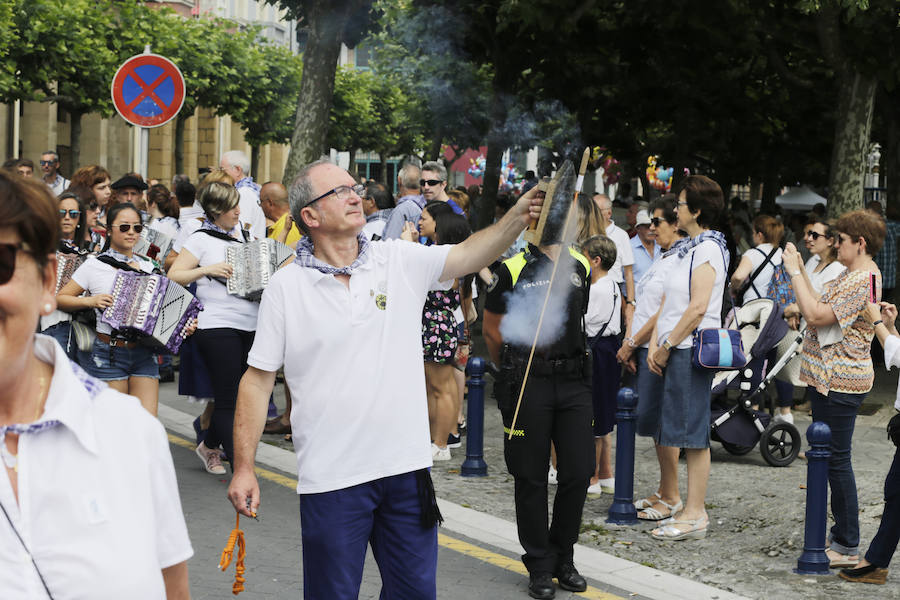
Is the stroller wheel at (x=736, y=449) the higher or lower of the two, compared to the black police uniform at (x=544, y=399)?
lower

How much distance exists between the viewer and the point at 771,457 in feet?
29.1

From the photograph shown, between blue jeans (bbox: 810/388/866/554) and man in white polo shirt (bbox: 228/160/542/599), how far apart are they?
3.01 m

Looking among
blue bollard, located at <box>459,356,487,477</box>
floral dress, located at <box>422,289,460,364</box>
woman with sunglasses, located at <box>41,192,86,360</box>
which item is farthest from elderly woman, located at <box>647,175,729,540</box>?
woman with sunglasses, located at <box>41,192,86,360</box>

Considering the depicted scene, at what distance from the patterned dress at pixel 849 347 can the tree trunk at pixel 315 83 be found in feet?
34.9

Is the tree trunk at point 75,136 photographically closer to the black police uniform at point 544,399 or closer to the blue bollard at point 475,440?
the blue bollard at point 475,440

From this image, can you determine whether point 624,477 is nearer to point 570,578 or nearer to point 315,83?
point 570,578

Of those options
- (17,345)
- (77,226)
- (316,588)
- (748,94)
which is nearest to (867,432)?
(77,226)

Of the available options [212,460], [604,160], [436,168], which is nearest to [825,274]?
[436,168]

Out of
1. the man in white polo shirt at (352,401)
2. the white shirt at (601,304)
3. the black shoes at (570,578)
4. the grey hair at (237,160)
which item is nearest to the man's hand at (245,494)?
the man in white polo shirt at (352,401)

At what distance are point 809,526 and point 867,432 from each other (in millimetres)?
4497

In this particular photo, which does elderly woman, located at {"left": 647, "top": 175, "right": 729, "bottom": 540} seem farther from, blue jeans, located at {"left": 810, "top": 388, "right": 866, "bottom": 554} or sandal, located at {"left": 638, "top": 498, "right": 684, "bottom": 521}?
blue jeans, located at {"left": 810, "top": 388, "right": 866, "bottom": 554}

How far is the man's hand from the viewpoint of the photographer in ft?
12.8

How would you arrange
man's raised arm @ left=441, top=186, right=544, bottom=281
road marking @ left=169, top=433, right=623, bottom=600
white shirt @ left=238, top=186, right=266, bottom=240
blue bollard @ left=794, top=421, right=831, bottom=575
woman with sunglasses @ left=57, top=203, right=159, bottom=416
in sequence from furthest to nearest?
white shirt @ left=238, top=186, right=266, bottom=240, woman with sunglasses @ left=57, top=203, right=159, bottom=416, blue bollard @ left=794, top=421, right=831, bottom=575, road marking @ left=169, top=433, right=623, bottom=600, man's raised arm @ left=441, top=186, right=544, bottom=281

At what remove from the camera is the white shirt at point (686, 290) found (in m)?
6.74
